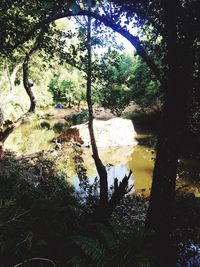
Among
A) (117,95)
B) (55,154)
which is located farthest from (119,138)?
(117,95)

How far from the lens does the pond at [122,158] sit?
14.3m

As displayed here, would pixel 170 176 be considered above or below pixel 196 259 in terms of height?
above

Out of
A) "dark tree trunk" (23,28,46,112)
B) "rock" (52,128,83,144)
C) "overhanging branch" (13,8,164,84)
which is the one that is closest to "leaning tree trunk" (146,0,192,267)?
"overhanging branch" (13,8,164,84)

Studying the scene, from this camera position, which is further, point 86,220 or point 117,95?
point 117,95

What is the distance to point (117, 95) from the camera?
8086 millimetres

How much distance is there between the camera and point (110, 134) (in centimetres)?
2294

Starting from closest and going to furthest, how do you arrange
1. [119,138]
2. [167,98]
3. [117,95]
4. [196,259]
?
[167,98] → [196,259] → [117,95] → [119,138]

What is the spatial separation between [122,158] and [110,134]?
4203 mm

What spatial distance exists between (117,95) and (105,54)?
1.23 metres

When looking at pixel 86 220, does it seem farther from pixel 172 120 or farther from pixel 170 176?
pixel 172 120

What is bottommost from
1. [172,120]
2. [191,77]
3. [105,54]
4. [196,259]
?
[196,259]

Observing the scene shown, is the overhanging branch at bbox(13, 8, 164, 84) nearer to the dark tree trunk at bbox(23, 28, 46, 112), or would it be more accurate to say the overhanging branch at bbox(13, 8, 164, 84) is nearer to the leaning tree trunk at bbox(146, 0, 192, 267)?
the leaning tree trunk at bbox(146, 0, 192, 267)

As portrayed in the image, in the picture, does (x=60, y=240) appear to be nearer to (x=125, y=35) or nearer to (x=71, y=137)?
(x=125, y=35)

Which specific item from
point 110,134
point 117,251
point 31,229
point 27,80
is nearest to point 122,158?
point 110,134
